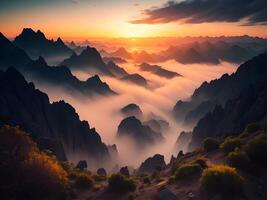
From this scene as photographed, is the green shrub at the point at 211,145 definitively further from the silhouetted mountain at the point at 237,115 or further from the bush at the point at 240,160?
the silhouetted mountain at the point at 237,115

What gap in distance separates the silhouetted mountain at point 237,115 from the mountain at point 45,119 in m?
49.6

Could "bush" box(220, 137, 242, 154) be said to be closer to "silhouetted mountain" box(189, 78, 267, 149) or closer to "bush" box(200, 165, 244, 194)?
"bush" box(200, 165, 244, 194)

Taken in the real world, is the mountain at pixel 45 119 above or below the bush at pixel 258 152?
above

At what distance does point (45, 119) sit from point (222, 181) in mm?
113058

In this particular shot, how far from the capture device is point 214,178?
3253cm

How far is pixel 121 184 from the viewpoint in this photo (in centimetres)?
4362

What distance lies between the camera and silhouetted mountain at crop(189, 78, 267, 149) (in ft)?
351

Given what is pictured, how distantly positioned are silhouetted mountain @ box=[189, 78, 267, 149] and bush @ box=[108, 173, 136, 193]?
59.1 metres

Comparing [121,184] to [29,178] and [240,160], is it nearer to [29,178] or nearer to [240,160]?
[29,178]

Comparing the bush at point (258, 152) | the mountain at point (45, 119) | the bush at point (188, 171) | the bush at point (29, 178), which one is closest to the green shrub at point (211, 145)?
the bush at point (188, 171)

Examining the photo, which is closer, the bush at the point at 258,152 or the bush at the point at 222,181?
the bush at the point at 222,181

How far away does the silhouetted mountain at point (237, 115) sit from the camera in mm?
107000

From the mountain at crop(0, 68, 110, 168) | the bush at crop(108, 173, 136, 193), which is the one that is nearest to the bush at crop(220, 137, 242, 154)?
the bush at crop(108, 173, 136, 193)

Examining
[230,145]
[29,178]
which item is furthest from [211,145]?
[29,178]
